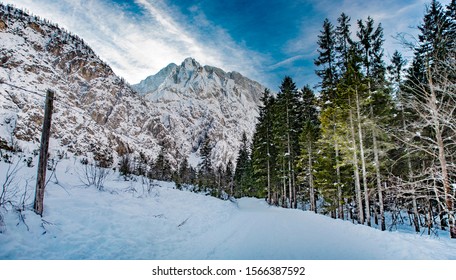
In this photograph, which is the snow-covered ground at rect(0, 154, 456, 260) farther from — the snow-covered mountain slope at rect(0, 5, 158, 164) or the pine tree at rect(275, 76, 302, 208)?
the snow-covered mountain slope at rect(0, 5, 158, 164)

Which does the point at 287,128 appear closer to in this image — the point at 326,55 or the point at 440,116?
the point at 326,55

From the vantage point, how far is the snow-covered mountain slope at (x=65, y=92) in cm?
8519

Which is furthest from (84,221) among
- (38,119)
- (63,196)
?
(38,119)

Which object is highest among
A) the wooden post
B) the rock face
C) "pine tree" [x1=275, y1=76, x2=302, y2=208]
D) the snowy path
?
the rock face

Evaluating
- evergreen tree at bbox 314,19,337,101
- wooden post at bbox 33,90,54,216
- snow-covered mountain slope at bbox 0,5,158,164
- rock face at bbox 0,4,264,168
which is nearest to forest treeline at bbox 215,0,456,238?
evergreen tree at bbox 314,19,337,101

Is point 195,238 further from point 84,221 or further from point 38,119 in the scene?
point 38,119

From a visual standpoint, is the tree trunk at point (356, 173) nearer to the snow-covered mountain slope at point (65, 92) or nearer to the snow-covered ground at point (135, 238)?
the snow-covered ground at point (135, 238)

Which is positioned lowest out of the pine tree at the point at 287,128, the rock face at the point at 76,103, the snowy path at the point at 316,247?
the snowy path at the point at 316,247

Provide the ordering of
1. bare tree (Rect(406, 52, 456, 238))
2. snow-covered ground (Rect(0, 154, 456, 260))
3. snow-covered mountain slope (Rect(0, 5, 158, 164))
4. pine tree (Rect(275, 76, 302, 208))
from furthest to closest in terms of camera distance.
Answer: snow-covered mountain slope (Rect(0, 5, 158, 164)) < pine tree (Rect(275, 76, 302, 208)) < bare tree (Rect(406, 52, 456, 238)) < snow-covered ground (Rect(0, 154, 456, 260))

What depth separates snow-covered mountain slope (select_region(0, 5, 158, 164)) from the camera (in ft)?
279

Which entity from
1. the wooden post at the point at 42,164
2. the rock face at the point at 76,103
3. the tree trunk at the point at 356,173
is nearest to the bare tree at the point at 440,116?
the tree trunk at the point at 356,173

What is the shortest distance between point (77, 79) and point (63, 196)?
17303 centimetres

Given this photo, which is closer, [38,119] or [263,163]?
[263,163]

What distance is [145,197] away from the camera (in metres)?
10.2
